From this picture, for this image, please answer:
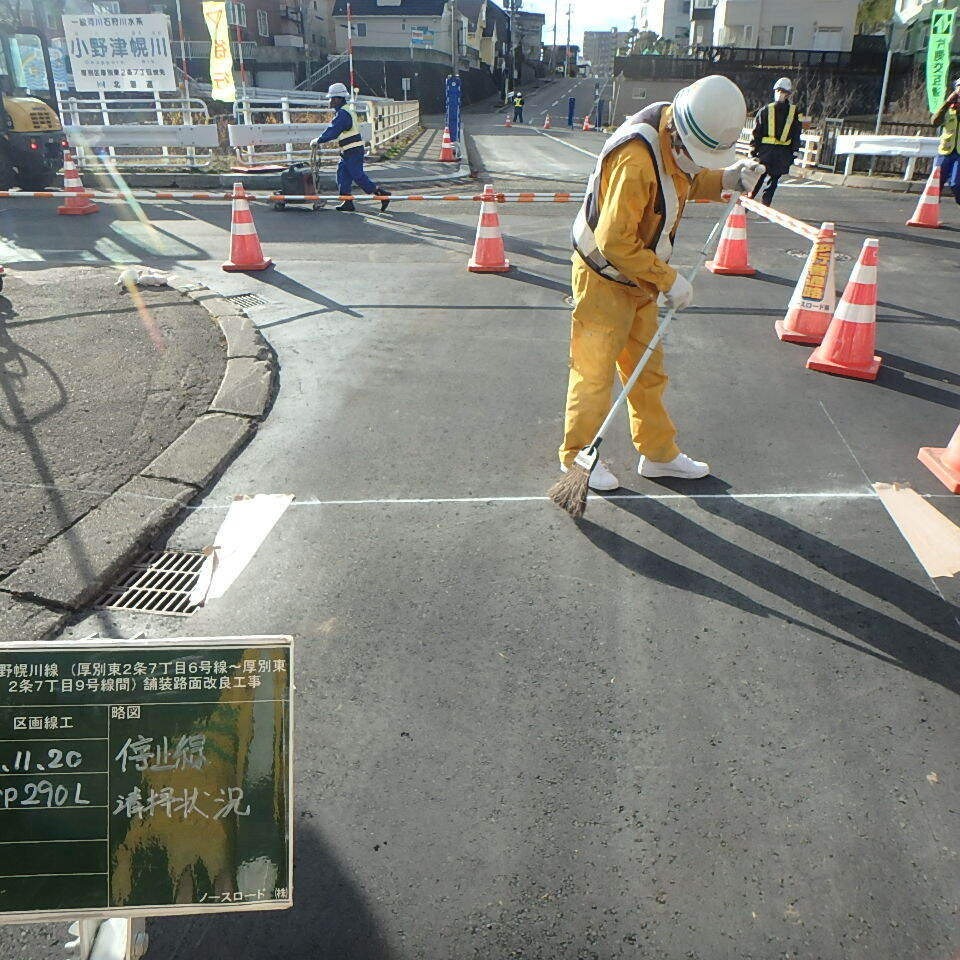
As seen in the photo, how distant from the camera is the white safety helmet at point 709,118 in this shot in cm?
354

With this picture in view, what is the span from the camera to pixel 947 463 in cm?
463

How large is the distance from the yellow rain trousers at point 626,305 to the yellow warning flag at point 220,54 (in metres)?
18.0

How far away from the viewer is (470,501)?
434cm

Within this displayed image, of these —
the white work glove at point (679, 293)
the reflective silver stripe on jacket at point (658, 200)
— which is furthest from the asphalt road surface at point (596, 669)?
the reflective silver stripe on jacket at point (658, 200)

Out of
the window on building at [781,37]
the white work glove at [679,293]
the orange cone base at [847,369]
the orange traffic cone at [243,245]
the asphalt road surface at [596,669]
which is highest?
the window on building at [781,37]

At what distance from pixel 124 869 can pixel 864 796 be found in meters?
2.15

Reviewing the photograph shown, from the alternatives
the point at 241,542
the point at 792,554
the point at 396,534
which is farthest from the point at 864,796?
the point at 241,542

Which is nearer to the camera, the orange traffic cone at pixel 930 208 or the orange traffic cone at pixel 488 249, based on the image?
the orange traffic cone at pixel 488 249

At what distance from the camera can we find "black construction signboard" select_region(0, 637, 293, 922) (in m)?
1.75

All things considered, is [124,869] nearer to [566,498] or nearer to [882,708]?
[882,708]

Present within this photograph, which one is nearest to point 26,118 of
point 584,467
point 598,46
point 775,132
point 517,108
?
point 775,132

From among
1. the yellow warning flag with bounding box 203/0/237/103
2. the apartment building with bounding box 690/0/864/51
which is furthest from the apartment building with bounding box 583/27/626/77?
the yellow warning flag with bounding box 203/0/237/103

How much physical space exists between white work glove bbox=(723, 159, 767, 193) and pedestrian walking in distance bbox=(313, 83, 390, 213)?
870cm

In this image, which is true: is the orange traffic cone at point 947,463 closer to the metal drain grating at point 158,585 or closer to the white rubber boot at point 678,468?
the white rubber boot at point 678,468
